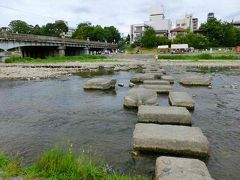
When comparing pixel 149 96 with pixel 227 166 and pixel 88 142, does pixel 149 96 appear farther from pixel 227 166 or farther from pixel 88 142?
pixel 227 166

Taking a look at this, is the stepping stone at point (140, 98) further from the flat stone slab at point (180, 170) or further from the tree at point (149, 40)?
the tree at point (149, 40)

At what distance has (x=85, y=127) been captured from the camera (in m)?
9.53

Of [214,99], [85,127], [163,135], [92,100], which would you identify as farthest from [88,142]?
[214,99]

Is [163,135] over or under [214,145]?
over

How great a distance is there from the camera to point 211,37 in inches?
4264

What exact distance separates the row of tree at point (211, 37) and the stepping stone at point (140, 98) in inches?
3667

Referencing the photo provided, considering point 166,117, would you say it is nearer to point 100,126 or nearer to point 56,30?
point 100,126

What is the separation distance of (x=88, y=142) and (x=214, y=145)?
361 cm

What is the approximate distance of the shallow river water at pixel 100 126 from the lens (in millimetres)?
6855

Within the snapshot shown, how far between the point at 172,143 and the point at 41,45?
64886 mm

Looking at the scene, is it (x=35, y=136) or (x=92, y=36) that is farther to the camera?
(x=92, y=36)

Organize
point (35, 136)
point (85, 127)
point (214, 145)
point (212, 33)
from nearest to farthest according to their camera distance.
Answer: point (214, 145) < point (35, 136) < point (85, 127) < point (212, 33)

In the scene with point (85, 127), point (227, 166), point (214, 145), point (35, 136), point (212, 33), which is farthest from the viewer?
point (212, 33)

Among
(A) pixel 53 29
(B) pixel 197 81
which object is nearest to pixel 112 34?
(A) pixel 53 29
